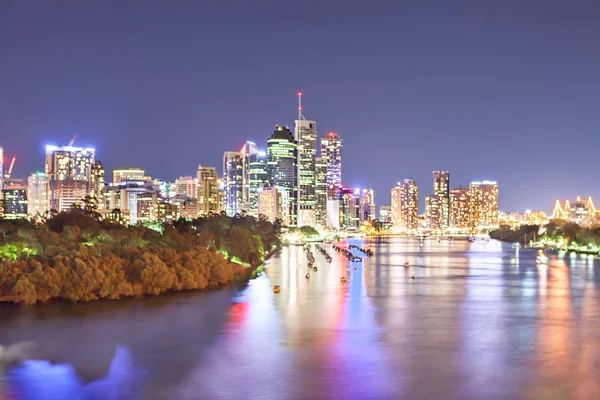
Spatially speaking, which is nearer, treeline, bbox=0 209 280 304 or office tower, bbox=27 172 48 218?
treeline, bbox=0 209 280 304

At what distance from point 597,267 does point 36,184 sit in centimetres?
13807

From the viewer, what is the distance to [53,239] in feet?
162

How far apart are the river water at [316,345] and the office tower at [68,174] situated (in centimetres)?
13559

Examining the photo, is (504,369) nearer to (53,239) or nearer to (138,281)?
(138,281)

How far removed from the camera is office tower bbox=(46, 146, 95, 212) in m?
176

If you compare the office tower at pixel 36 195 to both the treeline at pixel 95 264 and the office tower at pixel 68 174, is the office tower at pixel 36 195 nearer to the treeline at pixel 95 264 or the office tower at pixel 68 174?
the office tower at pixel 68 174

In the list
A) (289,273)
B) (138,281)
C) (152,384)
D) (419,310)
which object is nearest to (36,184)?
(289,273)

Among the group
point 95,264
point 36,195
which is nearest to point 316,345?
point 95,264

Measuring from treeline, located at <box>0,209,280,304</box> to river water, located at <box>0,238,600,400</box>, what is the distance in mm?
1844

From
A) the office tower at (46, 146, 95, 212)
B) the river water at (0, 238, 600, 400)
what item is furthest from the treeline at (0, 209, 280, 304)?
the office tower at (46, 146, 95, 212)

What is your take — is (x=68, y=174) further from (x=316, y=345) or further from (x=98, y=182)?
(x=316, y=345)

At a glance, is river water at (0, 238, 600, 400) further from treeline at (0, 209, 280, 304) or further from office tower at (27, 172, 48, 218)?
office tower at (27, 172, 48, 218)

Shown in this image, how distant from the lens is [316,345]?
29719 mm

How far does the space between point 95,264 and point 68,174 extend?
492ft
